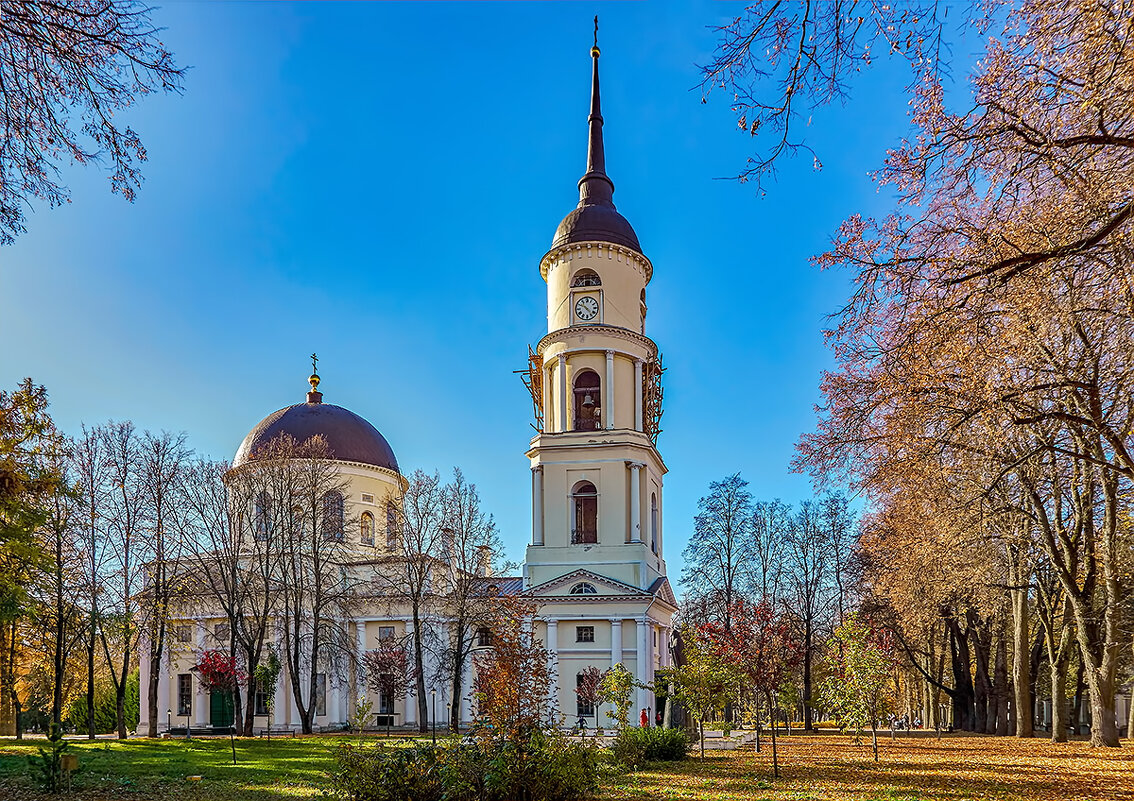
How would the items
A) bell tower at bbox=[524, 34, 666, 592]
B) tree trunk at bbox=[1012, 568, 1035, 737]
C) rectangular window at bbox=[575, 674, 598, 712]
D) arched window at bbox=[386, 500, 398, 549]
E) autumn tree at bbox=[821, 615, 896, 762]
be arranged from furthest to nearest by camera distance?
arched window at bbox=[386, 500, 398, 549], bell tower at bbox=[524, 34, 666, 592], rectangular window at bbox=[575, 674, 598, 712], tree trunk at bbox=[1012, 568, 1035, 737], autumn tree at bbox=[821, 615, 896, 762]

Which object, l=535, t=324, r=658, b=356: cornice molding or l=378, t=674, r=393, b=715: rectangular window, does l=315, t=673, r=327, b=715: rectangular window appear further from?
l=535, t=324, r=658, b=356: cornice molding

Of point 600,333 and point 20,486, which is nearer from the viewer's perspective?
point 20,486

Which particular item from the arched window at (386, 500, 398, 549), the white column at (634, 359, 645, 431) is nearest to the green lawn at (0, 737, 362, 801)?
the arched window at (386, 500, 398, 549)

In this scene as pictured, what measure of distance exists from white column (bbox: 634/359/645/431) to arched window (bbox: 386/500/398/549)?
39.8ft

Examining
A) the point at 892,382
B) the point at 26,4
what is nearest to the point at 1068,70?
the point at 892,382

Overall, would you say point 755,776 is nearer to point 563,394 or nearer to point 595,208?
point 563,394

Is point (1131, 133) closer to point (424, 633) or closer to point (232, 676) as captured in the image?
point (232, 676)

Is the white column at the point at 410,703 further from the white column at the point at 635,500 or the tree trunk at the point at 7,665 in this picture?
the tree trunk at the point at 7,665

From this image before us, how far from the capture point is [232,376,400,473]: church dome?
46781 mm

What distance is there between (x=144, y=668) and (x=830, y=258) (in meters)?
43.0

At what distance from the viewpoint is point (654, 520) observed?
4025cm

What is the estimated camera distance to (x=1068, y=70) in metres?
8.54

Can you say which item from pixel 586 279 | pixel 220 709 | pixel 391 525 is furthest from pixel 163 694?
pixel 586 279

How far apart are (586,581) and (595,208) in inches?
646
